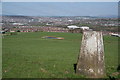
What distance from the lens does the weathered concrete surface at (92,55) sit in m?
8.48

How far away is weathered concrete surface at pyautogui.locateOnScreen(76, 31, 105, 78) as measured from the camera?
27.8ft

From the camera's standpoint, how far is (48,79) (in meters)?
7.85

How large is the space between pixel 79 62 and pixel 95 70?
76cm

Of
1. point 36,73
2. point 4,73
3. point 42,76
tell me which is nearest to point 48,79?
point 42,76

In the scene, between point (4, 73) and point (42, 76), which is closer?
point (42, 76)

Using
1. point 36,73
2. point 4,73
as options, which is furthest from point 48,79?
point 4,73

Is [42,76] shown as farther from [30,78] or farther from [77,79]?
[77,79]

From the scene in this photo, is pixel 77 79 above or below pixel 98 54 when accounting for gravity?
below

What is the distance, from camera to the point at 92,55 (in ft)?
27.7

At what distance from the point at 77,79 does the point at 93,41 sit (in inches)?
68.7

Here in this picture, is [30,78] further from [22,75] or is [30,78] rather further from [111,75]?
[111,75]

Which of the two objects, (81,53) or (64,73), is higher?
(81,53)

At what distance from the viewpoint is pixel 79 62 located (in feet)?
28.7

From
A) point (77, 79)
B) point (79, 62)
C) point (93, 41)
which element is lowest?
point (77, 79)
